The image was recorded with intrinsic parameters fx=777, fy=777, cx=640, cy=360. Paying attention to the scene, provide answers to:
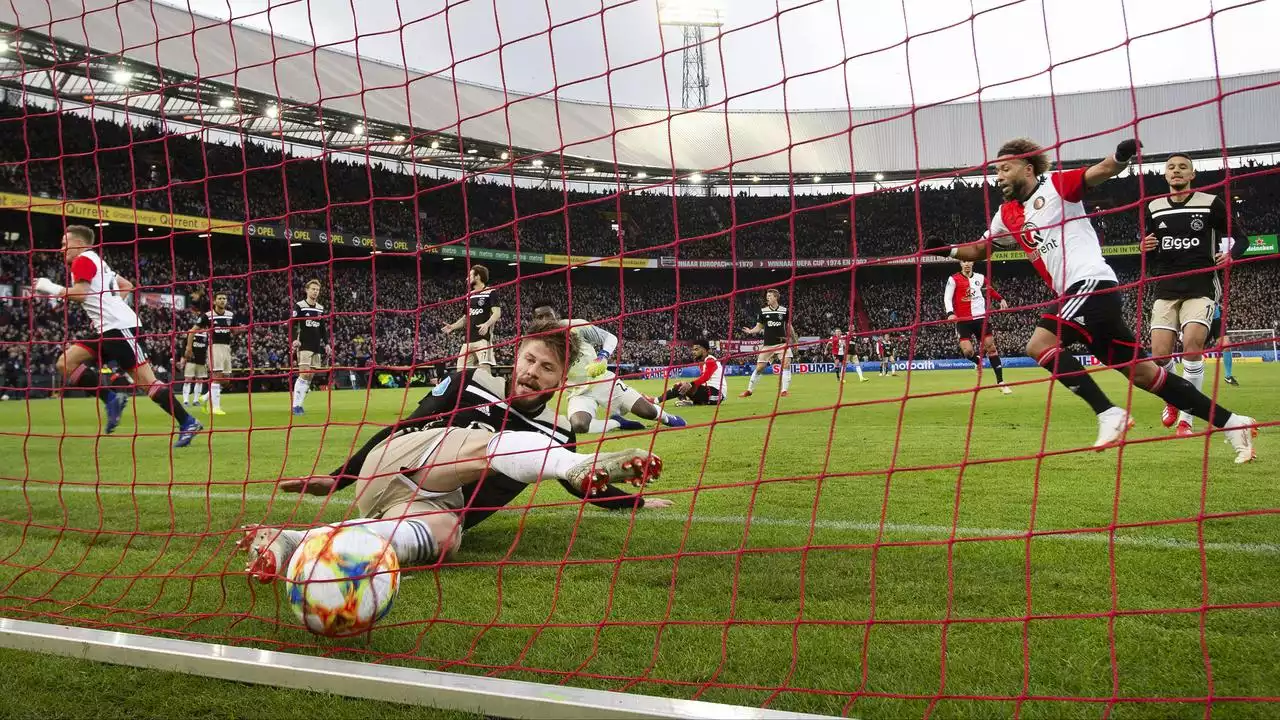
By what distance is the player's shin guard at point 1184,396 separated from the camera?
4125 mm

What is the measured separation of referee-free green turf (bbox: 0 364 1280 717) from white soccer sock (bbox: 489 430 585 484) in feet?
0.68

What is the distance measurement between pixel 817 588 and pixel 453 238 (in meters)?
23.6

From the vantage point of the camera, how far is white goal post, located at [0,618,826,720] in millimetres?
1827

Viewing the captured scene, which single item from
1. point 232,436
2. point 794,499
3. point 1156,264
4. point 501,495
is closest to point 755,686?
point 501,495

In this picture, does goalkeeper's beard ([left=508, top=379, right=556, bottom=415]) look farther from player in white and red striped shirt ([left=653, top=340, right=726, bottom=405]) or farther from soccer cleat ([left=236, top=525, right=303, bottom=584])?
player in white and red striped shirt ([left=653, top=340, right=726, bottom=405])

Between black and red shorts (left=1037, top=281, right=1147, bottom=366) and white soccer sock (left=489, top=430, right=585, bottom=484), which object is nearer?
white soccer sock (left=489, top=430, right=585, bottom=484)

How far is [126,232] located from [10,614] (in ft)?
93.1

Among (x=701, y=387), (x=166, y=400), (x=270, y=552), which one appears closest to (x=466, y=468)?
(x=270, y=552)

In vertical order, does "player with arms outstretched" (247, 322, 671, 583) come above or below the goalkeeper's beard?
below

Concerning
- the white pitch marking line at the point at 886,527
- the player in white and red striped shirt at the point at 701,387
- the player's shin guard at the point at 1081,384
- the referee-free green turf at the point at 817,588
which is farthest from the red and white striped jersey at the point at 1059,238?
the player in white and red striped shirt at the point at 701,387

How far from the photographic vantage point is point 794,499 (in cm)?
433

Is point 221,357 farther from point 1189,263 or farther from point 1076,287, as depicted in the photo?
point 1189,263

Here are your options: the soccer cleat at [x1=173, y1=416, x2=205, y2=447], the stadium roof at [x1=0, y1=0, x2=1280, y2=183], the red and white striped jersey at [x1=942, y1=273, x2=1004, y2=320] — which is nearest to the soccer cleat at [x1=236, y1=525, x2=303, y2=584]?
the soccer cleat at [x1=173, y1=416, x2=205, y2=447]

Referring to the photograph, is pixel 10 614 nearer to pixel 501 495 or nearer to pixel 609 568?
pixel 501 495
